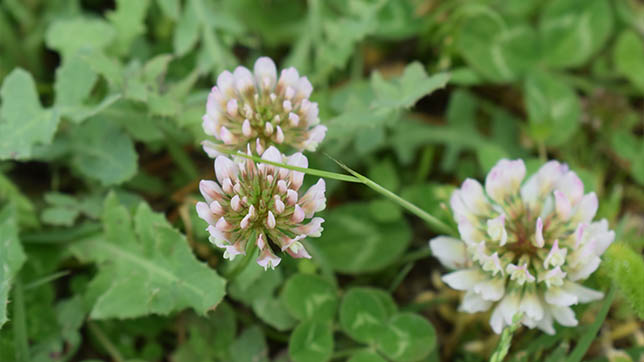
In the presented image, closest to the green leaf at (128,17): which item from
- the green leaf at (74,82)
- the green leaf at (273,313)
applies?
the green leaf at (74,82)

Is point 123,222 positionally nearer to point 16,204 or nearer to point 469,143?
point 16,204

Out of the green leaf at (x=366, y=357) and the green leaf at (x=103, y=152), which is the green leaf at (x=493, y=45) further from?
the green leaf at (x=103, y=152)

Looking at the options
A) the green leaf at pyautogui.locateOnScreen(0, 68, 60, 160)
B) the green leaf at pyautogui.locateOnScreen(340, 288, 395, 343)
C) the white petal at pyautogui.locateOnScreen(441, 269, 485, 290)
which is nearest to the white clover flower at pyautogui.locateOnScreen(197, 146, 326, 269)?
the white petal at pyautogui.locateOnScreen(441, 269, 485, 290)

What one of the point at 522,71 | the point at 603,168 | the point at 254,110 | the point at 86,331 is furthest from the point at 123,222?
the point at 603,168

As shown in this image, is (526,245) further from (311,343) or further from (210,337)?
(210,337)

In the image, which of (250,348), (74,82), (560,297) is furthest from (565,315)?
(74,82)

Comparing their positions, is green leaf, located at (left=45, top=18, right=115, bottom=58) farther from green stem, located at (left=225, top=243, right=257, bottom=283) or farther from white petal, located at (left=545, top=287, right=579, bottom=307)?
white petal, located at (left=545, top=287, right=579, bottom=307)

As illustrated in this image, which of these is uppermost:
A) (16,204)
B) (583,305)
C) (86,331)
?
(583,305)
